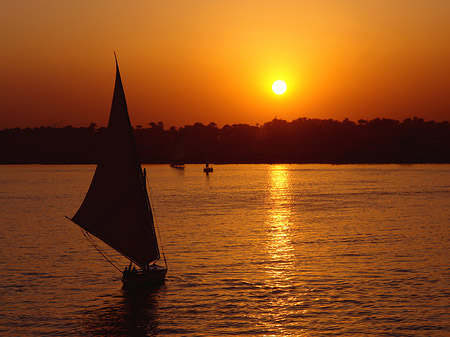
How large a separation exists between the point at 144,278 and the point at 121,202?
196 inches

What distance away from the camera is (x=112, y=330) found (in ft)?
103

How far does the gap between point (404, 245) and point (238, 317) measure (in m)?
29.5

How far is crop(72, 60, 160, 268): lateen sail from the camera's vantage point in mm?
36031

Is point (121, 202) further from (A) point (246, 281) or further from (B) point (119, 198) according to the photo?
(A) point (246, 281)

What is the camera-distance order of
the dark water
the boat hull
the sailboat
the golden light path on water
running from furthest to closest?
the boat hull
the sailboat
the golden light path on water
the dark water

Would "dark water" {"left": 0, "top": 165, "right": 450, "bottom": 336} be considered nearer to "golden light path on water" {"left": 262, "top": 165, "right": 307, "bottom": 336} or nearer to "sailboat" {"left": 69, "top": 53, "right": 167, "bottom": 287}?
"golden light path on water" {"left": 262, "top": 165, "right": 307, "bottom": 336}

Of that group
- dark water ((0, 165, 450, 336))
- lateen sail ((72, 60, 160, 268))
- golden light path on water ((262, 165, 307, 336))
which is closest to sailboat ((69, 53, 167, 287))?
lateen sail ((72, 60, 160, 268))

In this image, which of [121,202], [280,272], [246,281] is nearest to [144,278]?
[121,202]

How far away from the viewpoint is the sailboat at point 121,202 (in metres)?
36.0

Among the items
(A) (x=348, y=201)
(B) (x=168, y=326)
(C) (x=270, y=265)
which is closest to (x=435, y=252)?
(C) (x=270, y=265)

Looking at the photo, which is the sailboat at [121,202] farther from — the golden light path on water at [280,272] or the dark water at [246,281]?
the golden light path on water at [280,272]

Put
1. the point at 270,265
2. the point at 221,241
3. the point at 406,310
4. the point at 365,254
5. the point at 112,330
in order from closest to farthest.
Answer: the point at 112,330
the point at 406,310
the point at 270,265
the point at 365,254
the point at 221,241

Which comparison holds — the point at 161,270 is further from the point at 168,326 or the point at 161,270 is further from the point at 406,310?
the point at 406,310

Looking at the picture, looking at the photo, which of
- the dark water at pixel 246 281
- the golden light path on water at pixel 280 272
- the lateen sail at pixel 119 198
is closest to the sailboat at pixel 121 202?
the lateen sail at pixel 119 198
